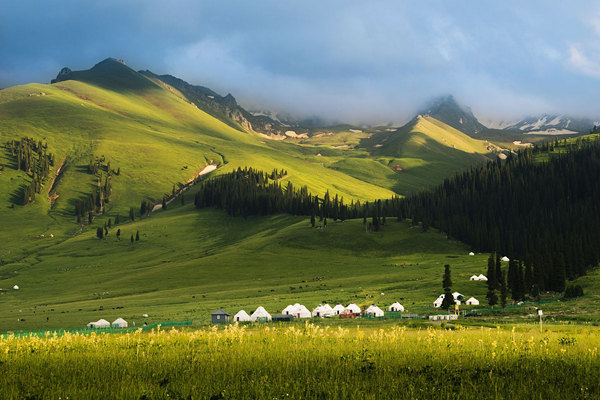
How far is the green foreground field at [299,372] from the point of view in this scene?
10.3 meters

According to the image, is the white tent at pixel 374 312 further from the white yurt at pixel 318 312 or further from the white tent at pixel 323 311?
the white yurt at pixel 318 312

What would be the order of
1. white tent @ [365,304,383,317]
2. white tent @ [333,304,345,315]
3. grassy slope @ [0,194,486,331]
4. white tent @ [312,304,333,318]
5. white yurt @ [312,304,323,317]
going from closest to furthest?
white tent @ [365,304,383,317]
white tent @ [312,304,333,318]
white tent @ [333,304,345,315]
white yurt @ [312,304,323,317]
grassy slope @ [0,194,486,331]

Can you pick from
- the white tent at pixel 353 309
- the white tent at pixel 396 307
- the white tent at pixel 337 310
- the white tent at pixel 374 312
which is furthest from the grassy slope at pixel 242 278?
the white tent at pixel 337 310

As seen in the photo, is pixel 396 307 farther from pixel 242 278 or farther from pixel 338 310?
pixel 242 278

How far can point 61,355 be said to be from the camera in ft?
49.4

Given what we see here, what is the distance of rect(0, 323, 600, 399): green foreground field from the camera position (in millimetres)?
10258

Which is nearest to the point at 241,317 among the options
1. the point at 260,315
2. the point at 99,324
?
the point at 260,315

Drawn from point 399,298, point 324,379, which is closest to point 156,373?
point 324,379

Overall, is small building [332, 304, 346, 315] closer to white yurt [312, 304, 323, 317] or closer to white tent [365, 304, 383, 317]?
white yurt [312, 304, 323, 317]

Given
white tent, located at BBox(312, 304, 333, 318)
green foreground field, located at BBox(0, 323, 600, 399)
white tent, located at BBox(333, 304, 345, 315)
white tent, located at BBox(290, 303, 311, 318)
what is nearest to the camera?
green foreground field, located at BBox(0, 323, 600, 399)

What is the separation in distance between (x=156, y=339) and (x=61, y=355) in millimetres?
5174

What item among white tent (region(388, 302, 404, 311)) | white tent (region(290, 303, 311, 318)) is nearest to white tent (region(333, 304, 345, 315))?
white tent (region(290, 303, 311, 318))

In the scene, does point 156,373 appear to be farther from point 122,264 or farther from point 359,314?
point 122,264

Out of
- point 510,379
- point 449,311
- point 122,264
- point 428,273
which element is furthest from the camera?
point 122,264
